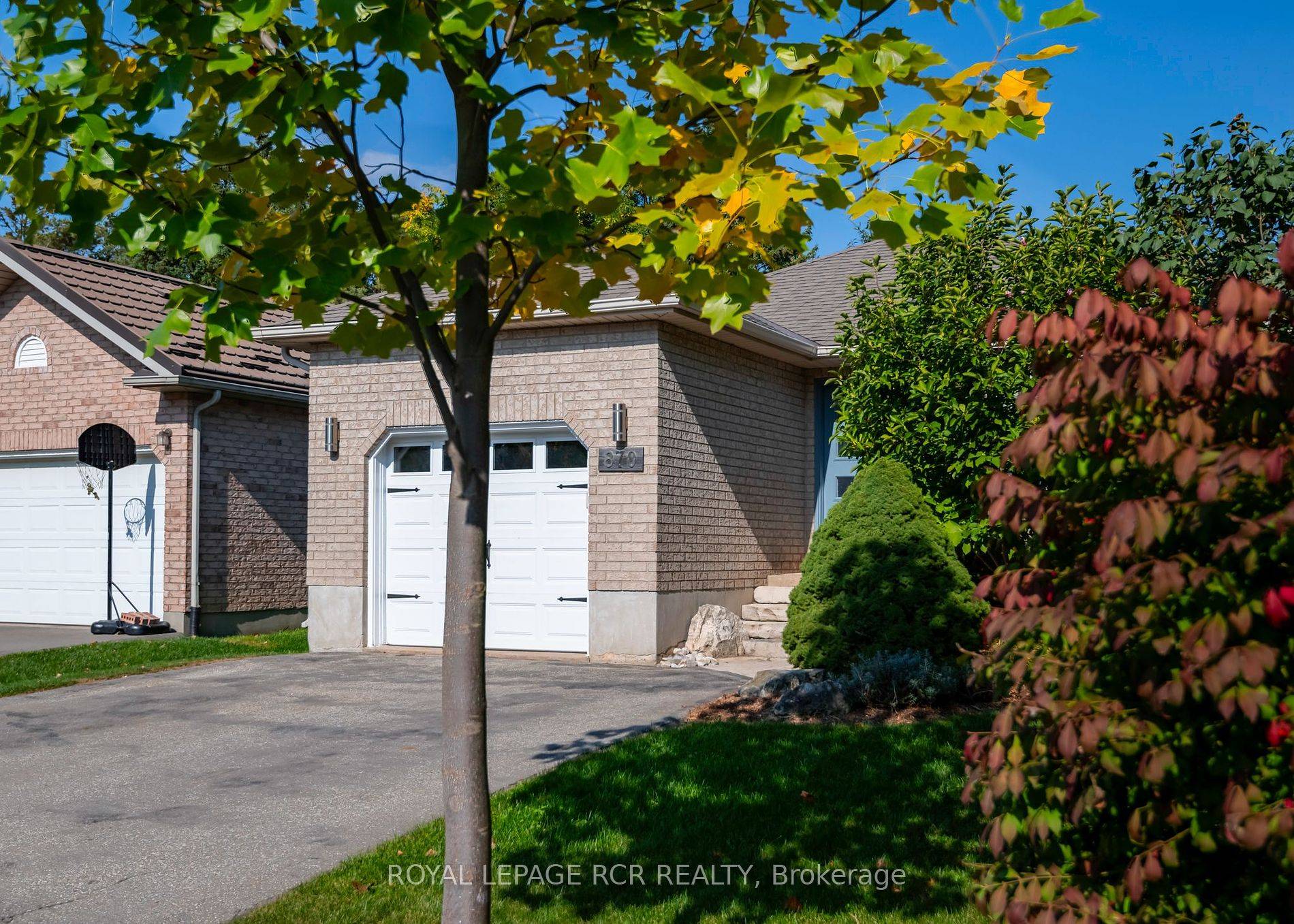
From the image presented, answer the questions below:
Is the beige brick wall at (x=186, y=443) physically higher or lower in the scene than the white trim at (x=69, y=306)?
lower

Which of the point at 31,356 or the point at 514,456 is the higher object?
the point at 31,356

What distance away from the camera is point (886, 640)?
9492 mm

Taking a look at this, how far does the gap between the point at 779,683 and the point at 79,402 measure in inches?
451

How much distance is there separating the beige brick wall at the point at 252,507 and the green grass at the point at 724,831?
32.0 ft

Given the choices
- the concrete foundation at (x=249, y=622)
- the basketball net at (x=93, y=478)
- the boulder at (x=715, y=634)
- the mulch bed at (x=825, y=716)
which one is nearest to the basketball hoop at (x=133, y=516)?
the basketball net at (x=93, y=478)

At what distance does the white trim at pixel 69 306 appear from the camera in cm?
1552

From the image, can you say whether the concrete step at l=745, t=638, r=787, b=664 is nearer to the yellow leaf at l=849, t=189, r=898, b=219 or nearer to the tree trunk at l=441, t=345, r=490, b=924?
the tree trunk at l=441, t=345, r=490, b=924

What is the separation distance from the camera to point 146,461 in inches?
622

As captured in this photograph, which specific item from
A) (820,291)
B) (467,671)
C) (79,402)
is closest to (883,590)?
(467,671)

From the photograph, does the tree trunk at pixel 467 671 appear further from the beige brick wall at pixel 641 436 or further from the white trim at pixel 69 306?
the white trim at pixel 69 306

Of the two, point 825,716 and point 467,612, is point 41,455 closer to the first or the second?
point 825,716

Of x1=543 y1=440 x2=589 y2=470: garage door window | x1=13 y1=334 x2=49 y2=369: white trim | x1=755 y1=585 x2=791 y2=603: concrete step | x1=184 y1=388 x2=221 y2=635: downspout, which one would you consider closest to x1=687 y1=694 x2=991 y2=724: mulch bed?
x1=543 y1=440 x2=589 y2=470: garage door window

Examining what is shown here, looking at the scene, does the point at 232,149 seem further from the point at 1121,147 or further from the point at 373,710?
the point at 1121,147

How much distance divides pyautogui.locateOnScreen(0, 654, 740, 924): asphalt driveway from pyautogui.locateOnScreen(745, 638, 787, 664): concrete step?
177 centimetres
